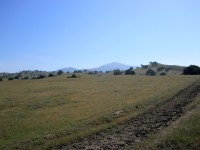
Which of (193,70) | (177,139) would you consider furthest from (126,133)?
(193,70)

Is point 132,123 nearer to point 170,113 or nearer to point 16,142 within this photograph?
point 170,113

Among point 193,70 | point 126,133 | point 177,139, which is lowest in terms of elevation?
point 126,133

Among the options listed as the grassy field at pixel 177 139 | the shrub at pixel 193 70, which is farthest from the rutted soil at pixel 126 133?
the shrub at pixel 193 70

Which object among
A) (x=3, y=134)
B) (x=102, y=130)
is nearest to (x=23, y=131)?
(x=3, y=134)

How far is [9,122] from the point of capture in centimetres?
3069

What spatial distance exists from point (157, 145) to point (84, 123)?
10473mm

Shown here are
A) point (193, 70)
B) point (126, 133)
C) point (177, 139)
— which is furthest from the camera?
point (193, 70)

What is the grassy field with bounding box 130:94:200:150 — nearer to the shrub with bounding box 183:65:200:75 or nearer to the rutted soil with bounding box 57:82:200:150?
the rutted soil with bounding box 57:82:200:150

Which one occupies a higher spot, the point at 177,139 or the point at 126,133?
the point at 177,139

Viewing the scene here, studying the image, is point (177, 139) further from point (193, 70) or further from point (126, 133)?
point (193, 70)

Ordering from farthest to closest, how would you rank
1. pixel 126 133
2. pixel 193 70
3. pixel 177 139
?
pixel 193 70 → pixel 126 133 → pixel 177 139

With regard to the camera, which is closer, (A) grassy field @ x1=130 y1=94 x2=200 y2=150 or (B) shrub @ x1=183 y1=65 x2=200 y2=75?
(A) grassy field @ x1=130 y1=94 x2=200 y2=150

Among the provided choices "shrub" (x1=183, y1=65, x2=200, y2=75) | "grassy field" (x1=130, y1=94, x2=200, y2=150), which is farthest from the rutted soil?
"shrub" (x1=183, y1=65, x2=200, y2=75)

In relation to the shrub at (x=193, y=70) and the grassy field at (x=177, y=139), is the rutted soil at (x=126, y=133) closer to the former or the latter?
the grassy field at (x=177, y=139)
